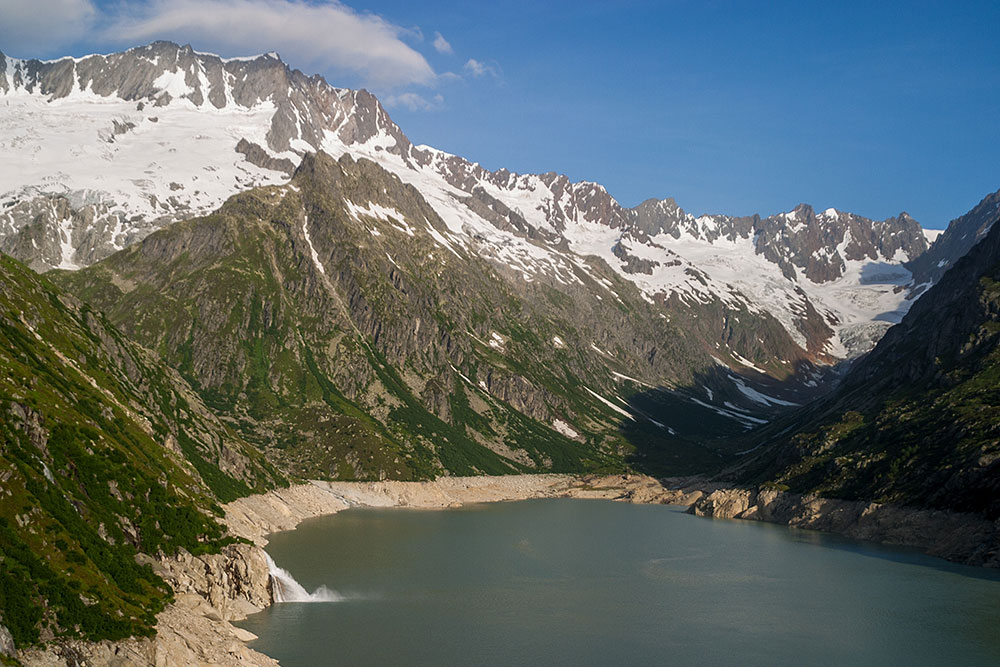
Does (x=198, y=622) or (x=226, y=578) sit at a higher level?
(x=226, y=578)

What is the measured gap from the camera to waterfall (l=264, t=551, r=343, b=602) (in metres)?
104

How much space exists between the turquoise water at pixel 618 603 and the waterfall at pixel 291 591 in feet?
6.37

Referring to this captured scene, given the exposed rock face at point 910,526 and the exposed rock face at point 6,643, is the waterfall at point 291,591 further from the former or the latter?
the exposed rock face at point 910,526

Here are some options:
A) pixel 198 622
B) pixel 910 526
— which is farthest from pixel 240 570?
pixel 910 526

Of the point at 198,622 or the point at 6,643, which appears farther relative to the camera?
the point at 198,622

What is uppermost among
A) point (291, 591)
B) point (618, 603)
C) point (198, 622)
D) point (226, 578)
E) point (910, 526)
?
point (910, 526)

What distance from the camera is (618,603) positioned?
382 ft

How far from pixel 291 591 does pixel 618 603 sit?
39.9 m

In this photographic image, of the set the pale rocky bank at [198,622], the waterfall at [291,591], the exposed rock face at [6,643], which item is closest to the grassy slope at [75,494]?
the exposed rock face at [6,643]

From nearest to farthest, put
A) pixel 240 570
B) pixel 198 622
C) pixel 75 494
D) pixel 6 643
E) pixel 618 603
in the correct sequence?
1. pixel 6 643
2. pixel 198 622
3. pixel 75 494
4. pixel 240 570
5. pixel 618 603

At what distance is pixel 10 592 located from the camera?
2391 inches

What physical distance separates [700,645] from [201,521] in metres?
52.4

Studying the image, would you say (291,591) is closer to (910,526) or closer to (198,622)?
(198,622)

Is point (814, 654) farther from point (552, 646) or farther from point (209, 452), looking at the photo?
point (209, 452)
